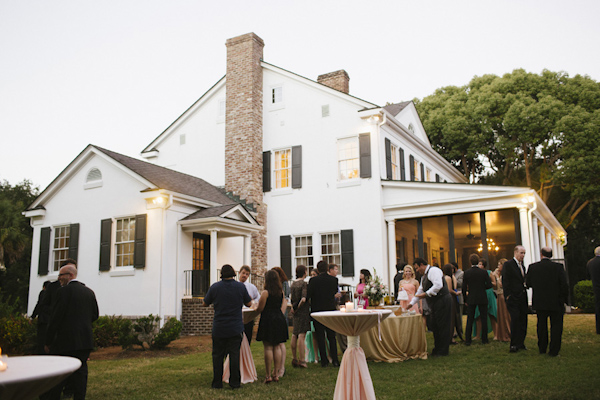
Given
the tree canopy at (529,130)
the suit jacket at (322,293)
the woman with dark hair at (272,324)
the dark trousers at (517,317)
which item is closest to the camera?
the woman with dark hair at (272,324)

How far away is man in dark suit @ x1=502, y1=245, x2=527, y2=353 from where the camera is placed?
8.82 metres

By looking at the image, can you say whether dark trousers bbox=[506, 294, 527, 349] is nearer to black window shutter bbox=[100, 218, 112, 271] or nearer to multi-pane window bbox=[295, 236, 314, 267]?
multi-pane window bbox=[295, 236, 314, 267]

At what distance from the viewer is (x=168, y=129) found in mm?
21797

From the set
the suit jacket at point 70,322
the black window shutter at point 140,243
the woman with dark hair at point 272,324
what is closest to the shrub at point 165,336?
the black window shutter at point 140,243

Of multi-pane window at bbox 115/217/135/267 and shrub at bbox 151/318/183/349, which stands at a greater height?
multi-pane window at bbox 115/217/135/267

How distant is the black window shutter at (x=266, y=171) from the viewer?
1920 centimetres

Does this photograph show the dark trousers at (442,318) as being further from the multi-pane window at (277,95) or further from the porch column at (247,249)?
the multi-pane window at (277,95)

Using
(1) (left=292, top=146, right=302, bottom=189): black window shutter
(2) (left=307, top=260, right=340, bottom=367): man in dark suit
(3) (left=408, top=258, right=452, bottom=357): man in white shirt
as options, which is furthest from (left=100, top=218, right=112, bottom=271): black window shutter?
(3) (left=408, top=258, right=452, bottom=357): man in white shirt

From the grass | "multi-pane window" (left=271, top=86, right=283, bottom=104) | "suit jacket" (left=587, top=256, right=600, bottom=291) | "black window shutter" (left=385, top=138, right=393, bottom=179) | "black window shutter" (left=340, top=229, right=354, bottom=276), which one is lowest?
the grass

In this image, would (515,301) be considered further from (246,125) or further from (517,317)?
(246,125)

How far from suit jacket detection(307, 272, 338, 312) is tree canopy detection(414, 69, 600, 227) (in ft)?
76.1

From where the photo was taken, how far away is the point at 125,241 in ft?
52.4

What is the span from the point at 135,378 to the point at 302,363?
270 centimetres

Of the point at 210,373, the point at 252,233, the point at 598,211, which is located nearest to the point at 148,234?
the point at 252,233
